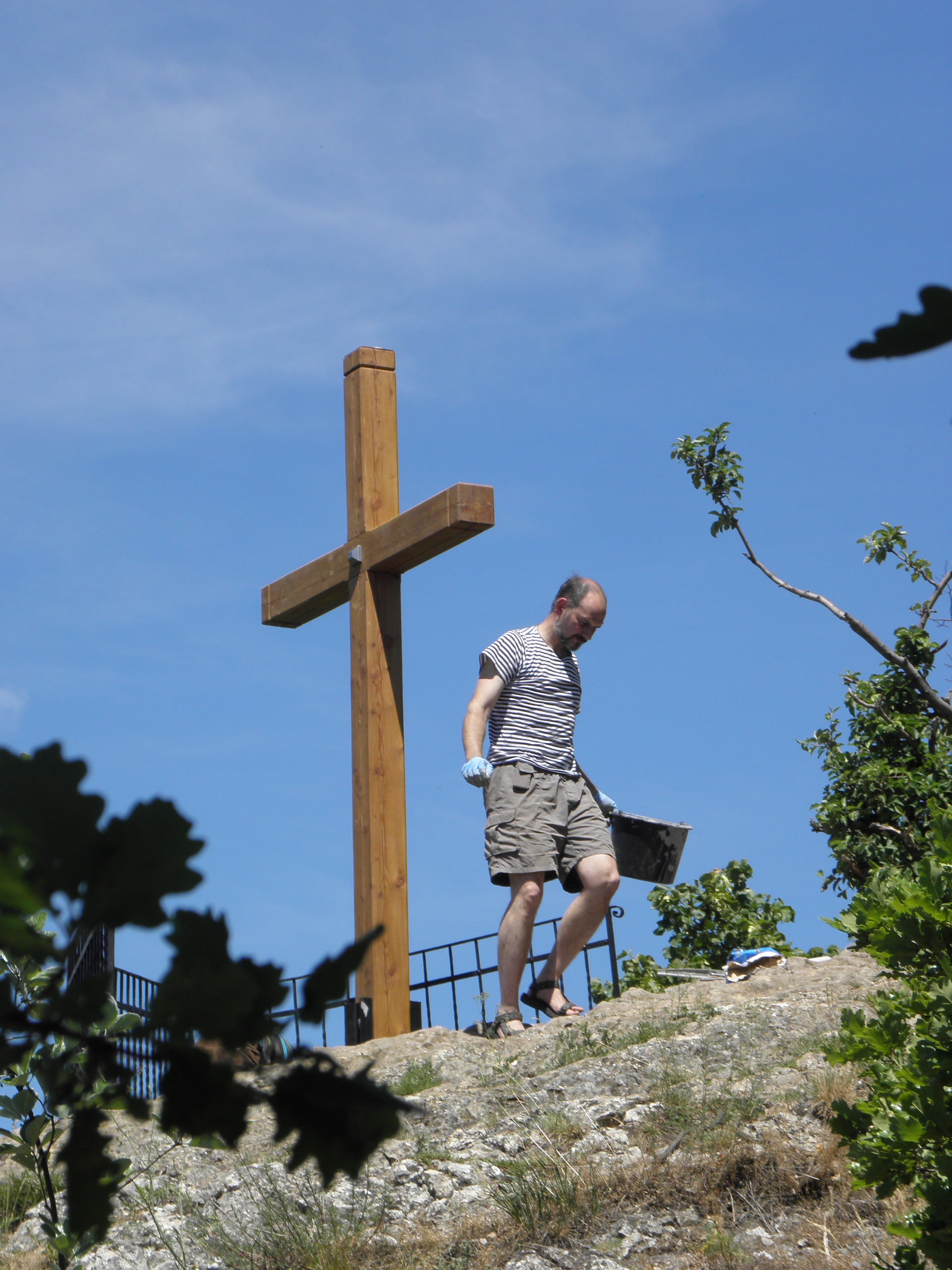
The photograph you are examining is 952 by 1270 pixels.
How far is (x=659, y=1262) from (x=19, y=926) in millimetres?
3360

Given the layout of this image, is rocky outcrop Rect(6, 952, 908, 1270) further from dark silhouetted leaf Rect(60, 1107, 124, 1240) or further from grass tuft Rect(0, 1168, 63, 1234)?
dark silhouetted leaf Rect(60, 1107, 124, 1240)

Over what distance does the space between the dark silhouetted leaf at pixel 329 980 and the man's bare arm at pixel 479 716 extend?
4646 millimetres

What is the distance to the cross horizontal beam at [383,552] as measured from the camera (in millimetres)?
5211

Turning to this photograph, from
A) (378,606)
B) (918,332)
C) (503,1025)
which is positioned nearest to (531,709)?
(378,606)

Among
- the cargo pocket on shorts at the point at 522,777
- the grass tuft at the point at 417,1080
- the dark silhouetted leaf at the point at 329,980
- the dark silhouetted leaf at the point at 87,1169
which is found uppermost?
the cargo pocket on shorts at the point at 522,777

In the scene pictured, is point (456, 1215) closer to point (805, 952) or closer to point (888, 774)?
point (805, 952)

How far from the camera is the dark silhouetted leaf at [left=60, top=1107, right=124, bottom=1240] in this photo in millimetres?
551

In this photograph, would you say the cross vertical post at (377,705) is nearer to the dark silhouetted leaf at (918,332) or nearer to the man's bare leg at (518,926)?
the man's bare leg at (518,926)

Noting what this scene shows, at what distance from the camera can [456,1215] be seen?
367 cm

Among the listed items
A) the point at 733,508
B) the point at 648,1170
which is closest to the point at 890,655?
the point at 733,508

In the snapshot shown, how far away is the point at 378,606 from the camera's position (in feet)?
18.8

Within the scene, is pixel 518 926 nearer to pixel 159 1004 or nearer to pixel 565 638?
pixel 565 638

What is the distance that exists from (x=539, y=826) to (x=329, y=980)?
4556 mm

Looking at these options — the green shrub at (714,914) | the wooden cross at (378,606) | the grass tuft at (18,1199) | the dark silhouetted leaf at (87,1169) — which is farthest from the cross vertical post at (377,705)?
the dark silhouetted leaf at (87,1169)
